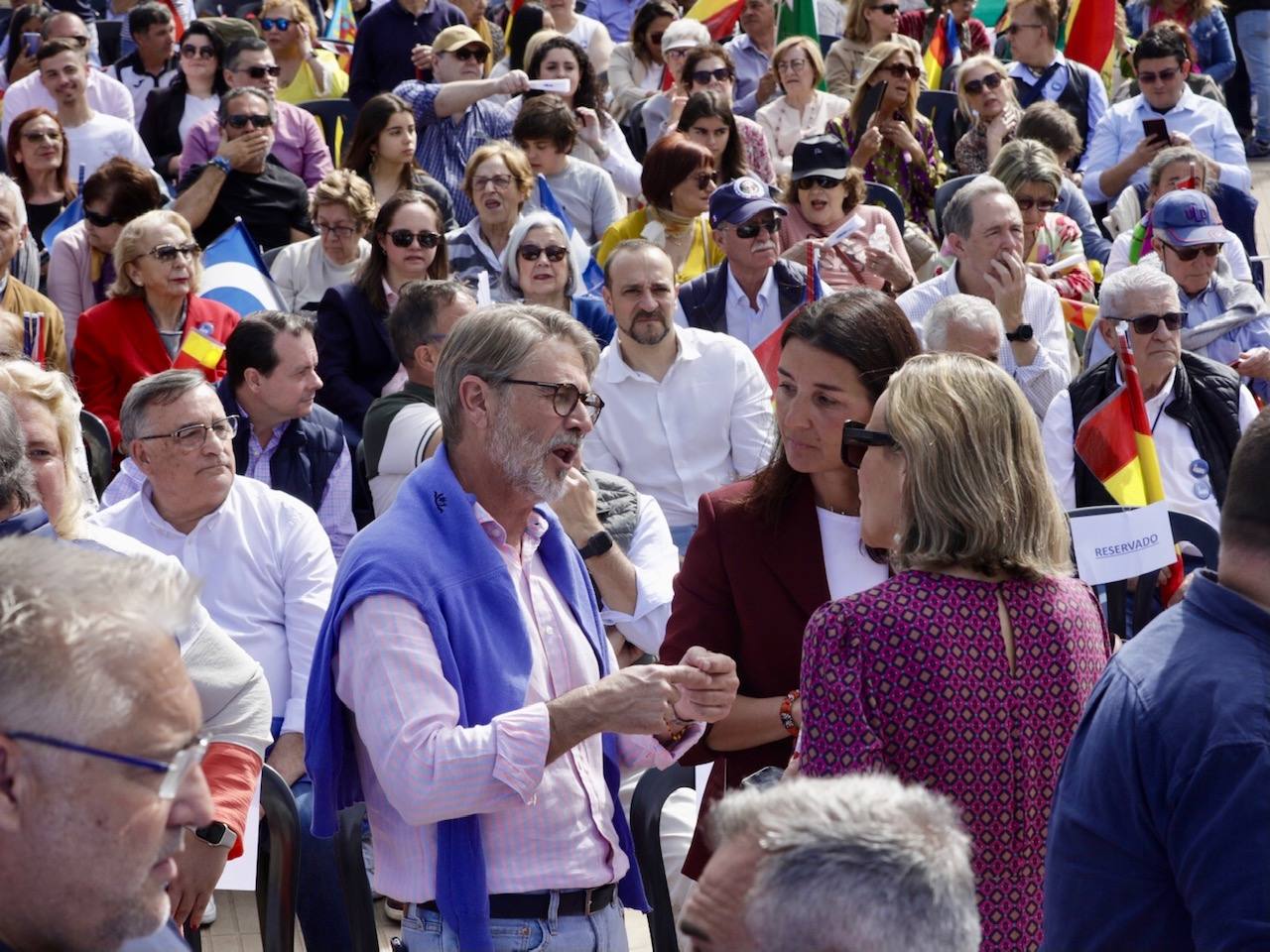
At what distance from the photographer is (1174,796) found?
7.45 feet

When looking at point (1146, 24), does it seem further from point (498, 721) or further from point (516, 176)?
point (498, 721)

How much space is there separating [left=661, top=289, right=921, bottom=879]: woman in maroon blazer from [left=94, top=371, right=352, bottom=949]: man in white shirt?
1815 millimetres

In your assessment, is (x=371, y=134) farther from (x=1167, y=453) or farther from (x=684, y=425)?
(x=1167, y=453)

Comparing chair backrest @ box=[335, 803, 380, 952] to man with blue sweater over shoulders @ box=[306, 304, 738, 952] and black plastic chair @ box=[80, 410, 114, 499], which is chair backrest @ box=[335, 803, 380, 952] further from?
black plastic chair @ box=[80, 410, 114, 499]

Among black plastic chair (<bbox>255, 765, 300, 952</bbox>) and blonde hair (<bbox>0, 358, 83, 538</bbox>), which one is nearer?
→ blonde hair (<bbox>0, 358, 83, 538</bbox>)

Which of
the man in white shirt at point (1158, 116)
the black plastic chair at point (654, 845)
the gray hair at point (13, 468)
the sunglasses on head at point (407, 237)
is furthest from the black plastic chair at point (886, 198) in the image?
the gray hair at point (13, 468)

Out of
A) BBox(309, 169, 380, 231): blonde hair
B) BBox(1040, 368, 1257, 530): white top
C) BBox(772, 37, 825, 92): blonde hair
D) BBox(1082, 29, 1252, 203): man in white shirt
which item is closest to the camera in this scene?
BBox(1040, 368, 1257, 530): white top

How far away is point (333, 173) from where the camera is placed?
316 inches

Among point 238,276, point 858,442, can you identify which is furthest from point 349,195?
point 858,442

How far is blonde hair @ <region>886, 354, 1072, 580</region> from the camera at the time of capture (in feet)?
8.83

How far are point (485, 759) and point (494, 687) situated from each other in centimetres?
17

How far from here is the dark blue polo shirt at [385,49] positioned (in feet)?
36.6

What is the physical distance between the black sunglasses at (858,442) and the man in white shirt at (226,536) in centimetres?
221

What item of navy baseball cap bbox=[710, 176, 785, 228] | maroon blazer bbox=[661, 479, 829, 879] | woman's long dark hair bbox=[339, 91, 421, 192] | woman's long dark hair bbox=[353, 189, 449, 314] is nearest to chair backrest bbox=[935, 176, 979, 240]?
navy baseball cap bbox=[710, 176, 785, 228]
